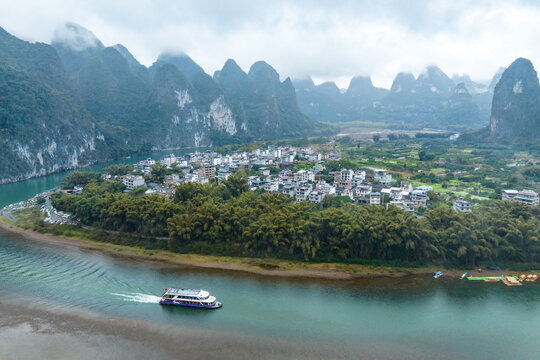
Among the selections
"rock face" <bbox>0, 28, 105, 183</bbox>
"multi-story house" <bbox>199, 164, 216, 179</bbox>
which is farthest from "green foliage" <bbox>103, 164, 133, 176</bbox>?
"rock face" <bbox>0, 28, 105, 183</bbox>

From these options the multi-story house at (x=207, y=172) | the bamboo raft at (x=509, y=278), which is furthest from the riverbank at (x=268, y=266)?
the multi-story house at (x=207, y=172)

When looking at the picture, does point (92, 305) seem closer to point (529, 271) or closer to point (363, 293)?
point (363, 293)

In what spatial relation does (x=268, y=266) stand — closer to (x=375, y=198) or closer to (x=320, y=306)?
(x=320, y=306)

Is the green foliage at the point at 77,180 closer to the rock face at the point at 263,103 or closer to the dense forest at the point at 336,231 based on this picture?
the dense forest at the point at 336,231

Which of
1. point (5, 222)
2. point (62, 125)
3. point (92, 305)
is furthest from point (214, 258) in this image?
point (62, 125)

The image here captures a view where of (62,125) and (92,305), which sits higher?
(62,125)
